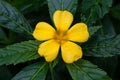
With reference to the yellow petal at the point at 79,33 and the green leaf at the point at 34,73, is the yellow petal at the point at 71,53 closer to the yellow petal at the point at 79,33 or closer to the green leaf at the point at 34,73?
the yellow petal at the point at 79,33

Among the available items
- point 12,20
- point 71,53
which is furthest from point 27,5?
point 71,53

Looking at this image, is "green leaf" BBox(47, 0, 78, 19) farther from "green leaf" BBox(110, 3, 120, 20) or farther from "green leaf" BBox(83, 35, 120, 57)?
"green leaf" BBox(110, 3, 120, 20)

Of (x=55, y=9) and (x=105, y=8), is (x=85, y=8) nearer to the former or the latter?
(x=105, y=8)

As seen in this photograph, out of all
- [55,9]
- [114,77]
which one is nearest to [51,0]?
[55,9]

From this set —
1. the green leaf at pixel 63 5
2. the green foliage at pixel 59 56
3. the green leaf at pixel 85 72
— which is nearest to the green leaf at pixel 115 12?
the green foliage at pixel 59 56

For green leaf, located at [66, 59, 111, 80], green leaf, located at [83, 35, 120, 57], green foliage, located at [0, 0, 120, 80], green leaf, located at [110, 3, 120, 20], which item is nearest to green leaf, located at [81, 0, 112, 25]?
green foliage, located at [0, 0, 120, 80]

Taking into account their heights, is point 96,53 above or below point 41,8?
below
